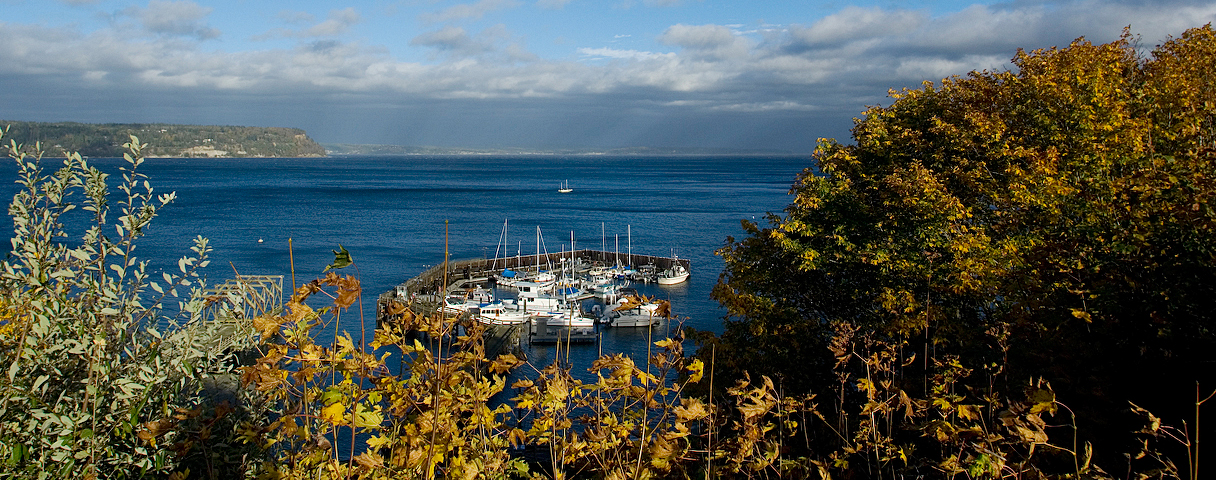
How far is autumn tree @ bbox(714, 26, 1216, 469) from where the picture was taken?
1050cm

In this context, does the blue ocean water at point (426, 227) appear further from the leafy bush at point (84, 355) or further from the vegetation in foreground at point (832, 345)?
the leafy bush at point (84, 355)

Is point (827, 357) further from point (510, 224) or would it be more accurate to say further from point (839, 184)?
point (510, 224)

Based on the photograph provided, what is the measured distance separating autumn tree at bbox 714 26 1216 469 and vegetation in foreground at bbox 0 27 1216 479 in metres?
0.05

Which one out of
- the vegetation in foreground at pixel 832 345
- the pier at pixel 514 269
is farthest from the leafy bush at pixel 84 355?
the pier at pixel 514 269

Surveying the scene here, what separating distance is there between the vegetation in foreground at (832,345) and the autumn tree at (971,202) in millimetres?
54

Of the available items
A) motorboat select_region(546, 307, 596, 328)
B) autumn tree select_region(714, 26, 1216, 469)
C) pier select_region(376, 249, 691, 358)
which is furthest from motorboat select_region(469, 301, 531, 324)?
autumn tree select_region(714, 26, 1216, 469)

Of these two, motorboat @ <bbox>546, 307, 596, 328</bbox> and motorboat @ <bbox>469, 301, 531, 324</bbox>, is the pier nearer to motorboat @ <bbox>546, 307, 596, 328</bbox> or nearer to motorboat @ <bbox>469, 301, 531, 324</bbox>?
motorboat @ <bbox>546, 307, 596, 328</bbox>

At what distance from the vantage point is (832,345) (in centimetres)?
369

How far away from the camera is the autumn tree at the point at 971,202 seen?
34.4ft

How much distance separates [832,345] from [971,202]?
441 inches

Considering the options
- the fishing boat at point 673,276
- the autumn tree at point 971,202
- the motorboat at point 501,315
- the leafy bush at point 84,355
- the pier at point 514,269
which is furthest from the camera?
the fishing boat at point 673,276

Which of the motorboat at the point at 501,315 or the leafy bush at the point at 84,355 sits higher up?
the leafy bush at the point at 84,355

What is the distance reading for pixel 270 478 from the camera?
8.92 feet

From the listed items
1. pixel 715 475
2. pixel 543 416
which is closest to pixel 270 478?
pixel 543 416
